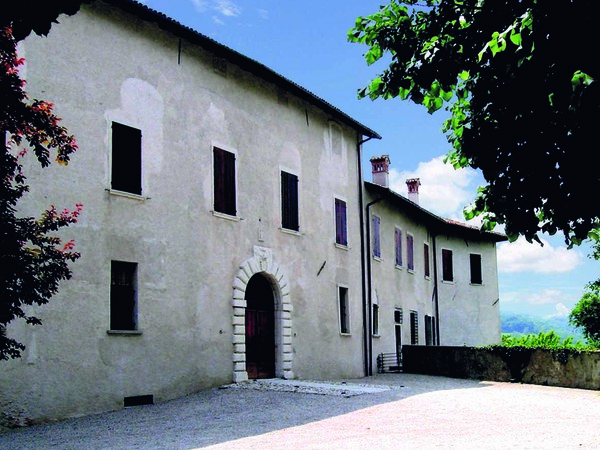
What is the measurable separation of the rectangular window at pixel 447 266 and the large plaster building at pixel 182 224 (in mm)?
11109

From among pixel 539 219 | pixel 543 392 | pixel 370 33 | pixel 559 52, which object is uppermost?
pixel 370 33

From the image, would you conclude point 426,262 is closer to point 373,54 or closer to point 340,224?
point 340,224

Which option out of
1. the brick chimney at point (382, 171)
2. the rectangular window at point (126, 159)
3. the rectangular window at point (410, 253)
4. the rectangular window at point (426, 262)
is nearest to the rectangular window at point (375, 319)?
the rectangular window at point (410, 253)

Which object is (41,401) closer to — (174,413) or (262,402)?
(174,413)

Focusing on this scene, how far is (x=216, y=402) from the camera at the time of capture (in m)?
14.9

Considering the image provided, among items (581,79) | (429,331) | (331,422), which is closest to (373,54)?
(581,79)

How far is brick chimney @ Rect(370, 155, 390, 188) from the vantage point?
2931cm

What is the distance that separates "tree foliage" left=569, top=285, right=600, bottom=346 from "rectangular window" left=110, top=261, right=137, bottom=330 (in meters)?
25.1

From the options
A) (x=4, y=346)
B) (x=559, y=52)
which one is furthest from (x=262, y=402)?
(x=559, y=52)

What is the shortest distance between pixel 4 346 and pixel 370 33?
221 inches

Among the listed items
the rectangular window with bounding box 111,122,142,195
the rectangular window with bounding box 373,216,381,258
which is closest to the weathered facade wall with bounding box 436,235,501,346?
the rectangular window with bounding box 373,216,381,258

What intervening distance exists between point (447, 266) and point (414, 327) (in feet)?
18.7

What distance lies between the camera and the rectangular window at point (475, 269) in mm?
36531

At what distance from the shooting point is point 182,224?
16.4 metres
